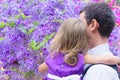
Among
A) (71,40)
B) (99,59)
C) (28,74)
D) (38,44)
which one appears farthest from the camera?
(28,74)

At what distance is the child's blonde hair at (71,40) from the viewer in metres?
2.16

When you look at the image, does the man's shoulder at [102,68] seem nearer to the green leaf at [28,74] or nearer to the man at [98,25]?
the man at [98,25]

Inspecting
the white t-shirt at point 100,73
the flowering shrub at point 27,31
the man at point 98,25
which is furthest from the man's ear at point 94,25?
the flowering shrub at point 27,31

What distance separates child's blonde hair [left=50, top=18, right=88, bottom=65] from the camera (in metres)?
2.16

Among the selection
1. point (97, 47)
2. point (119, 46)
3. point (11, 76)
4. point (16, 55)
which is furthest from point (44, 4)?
point (97, 47)

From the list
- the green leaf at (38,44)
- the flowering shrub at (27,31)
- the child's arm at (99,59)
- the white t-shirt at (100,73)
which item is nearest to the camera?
the white t-shirt at (100,73)

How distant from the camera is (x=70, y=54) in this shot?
2115mm

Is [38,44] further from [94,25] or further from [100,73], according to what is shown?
[100,73]

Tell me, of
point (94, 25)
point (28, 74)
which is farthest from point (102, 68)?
point (28, 74)

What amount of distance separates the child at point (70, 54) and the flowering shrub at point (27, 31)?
77 cm

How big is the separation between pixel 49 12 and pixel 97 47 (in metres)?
1.12

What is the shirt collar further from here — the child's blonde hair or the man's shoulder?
the man's shoulder

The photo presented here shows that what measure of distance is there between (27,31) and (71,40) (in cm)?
99

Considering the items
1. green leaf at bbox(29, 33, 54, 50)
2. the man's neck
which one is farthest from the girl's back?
green leaf at bbox(29, 33, 54, 50)
